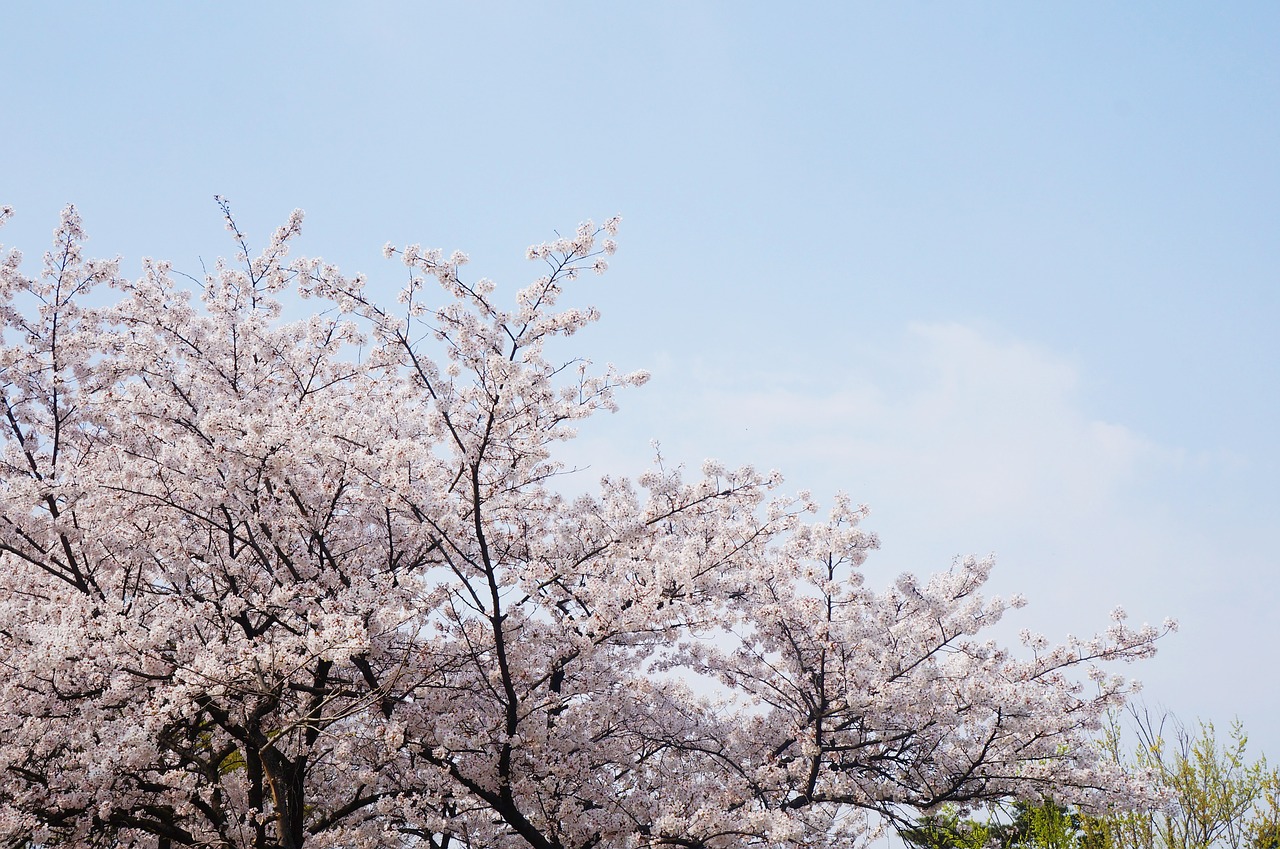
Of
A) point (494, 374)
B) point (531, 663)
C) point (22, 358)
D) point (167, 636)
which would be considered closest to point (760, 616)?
point (531, 663)

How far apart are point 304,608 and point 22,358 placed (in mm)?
4301

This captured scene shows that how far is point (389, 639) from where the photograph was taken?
9078 millimetres

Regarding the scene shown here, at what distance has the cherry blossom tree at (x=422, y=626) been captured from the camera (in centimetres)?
770

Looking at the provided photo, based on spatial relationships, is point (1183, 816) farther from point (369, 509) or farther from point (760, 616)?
point (369, 509)

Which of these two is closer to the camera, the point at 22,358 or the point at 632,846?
the point at 632,846

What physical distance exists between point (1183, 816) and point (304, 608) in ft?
32.3

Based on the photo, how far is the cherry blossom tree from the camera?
7.70m

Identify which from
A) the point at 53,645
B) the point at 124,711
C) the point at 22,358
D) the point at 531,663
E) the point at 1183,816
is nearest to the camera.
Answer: the point at 53,645

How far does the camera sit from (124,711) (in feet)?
27.3

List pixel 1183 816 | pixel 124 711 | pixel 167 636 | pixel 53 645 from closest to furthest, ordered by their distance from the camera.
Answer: pixel 53 645 → pixel 167 636 → pixel 124 711 → pixel 1183 816

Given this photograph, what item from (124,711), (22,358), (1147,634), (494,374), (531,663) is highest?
(22,358)

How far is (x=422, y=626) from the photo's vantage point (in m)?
9.15

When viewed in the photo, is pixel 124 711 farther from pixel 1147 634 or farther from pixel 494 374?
pixel 1147 634

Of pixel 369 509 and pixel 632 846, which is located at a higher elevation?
pixel 369 509
